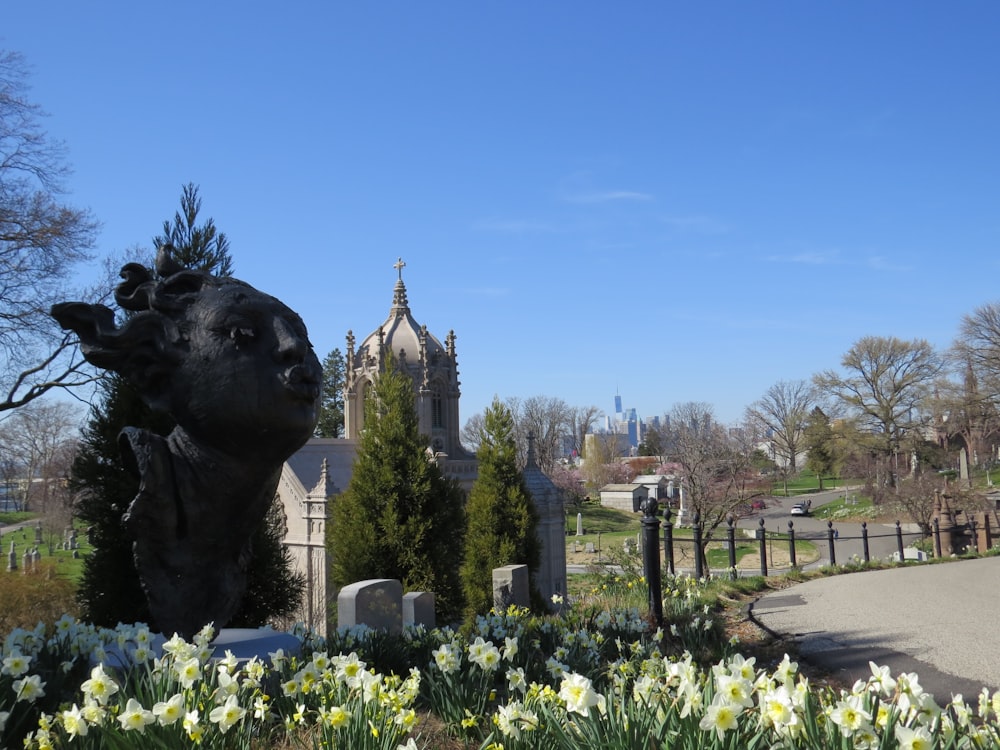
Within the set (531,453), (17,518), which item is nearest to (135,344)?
(531,453)

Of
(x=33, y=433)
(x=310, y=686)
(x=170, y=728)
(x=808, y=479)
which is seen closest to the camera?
(x=170, y=728)

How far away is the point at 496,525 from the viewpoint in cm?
1530

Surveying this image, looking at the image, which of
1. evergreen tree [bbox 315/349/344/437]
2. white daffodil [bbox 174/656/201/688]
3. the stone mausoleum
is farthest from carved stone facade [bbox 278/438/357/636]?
evergreen tree [bbox 315/349/344/437]

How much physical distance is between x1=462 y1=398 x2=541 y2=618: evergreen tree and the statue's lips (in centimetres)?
1020

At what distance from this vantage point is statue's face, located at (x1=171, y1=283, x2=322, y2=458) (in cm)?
504

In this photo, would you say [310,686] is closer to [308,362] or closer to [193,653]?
[193,653]

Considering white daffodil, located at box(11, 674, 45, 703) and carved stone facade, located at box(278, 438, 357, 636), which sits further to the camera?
carved stone facade, located at box(278, 438, 357, 636)

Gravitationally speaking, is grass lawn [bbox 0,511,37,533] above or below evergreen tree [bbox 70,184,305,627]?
below

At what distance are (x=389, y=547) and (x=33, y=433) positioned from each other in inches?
A: 1201

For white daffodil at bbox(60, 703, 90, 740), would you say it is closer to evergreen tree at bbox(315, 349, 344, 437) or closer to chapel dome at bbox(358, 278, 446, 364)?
chapel dome at bbox(358, 278, 446, 364)

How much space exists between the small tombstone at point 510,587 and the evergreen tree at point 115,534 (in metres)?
2.98

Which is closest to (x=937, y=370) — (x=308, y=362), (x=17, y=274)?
(x=17, y=274)

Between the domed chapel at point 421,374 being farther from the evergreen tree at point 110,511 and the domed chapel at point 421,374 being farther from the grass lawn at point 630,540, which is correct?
the evergreen tree at point 110,511

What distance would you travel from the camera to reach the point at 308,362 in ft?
17.3
